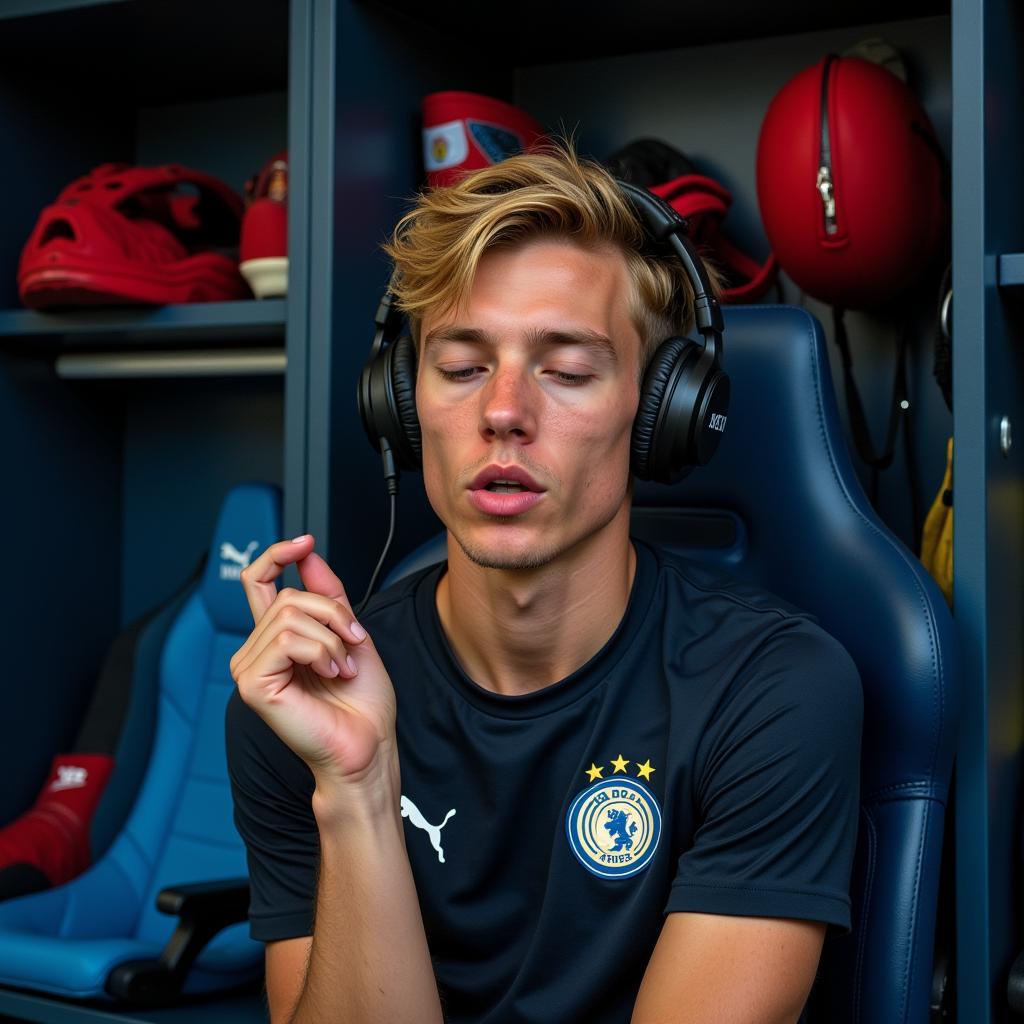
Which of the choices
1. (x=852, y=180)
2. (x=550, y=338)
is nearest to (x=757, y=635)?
(x=550, y=338)

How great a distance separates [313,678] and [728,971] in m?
0.40

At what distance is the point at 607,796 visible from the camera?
1.09 m

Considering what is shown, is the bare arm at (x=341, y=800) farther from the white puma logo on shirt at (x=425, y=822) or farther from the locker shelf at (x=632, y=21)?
the locker shelf at (x=632, y=21)

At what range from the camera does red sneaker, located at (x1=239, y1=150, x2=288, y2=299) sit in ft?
5.38

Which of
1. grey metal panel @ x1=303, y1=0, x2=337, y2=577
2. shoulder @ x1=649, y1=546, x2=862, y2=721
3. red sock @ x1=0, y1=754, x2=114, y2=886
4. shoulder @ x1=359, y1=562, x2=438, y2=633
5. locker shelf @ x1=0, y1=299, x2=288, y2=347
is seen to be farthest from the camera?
red sock @ x1=0, y1=754, x2=114, y2=886

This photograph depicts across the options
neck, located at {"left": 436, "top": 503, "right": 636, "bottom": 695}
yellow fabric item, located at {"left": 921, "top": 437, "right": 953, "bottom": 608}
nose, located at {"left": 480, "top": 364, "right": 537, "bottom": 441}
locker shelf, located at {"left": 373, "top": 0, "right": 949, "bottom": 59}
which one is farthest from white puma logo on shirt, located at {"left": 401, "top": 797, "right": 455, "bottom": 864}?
locker shelf, located at {"left": 373, "top": 0, "right": 949, "bottom": 59}

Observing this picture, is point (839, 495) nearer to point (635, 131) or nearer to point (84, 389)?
point (635, 131)

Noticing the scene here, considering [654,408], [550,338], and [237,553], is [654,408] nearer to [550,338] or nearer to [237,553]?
[550,338]

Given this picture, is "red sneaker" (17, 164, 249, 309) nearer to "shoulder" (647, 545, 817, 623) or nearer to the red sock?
the red sock

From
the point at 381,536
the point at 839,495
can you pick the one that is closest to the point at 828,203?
the point at 839,495

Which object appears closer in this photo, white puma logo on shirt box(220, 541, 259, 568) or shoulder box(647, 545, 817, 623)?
shoulder box(647, 545, 817, 623)

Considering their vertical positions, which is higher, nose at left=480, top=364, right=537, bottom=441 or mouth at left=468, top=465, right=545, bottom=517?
nose at left=480, top=364, right=537, bottom=441

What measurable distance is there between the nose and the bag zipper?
52 cm

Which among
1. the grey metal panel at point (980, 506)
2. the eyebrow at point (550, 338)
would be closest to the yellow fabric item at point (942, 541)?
the grey metal panel at point (980, 506)
